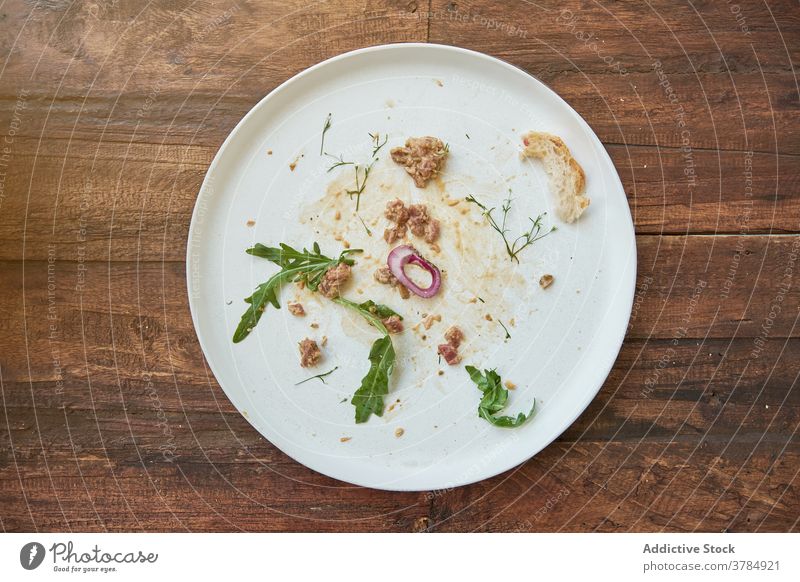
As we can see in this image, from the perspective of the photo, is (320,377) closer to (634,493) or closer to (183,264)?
(183,264)

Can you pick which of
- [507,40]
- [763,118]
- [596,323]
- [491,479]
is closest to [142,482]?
[491,479]

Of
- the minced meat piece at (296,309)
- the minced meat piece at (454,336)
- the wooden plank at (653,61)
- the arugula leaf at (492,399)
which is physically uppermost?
the wooden plank at (653,61)

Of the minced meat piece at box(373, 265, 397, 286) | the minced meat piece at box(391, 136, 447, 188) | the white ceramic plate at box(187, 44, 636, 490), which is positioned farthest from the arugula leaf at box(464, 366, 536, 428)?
the minced meat piece at box(391, 136, 447, 188)

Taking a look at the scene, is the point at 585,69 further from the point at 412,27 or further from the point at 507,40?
the point at 412,27

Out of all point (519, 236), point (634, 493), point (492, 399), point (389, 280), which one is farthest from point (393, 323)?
point (634, 493)

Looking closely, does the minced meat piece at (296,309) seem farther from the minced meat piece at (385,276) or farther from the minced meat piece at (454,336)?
the minced meat piece at (454,336)

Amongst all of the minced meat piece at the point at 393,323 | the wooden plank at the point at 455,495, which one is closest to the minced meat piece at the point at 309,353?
the minced meat piece at the point at 393,323
